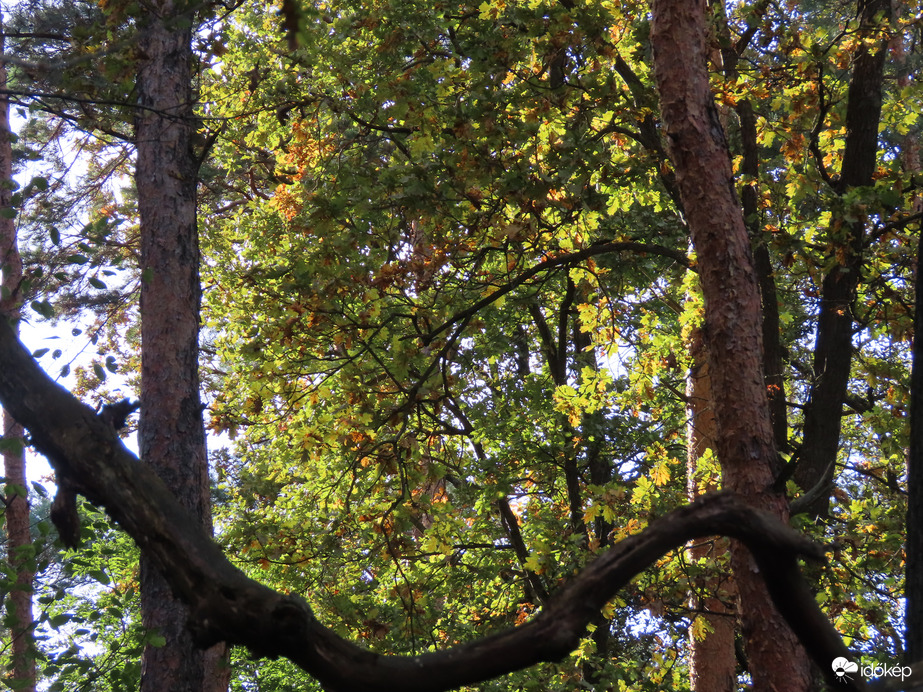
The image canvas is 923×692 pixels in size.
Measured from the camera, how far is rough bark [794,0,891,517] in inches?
254

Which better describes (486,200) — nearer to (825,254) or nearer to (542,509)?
(825,254)

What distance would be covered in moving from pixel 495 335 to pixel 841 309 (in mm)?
4266

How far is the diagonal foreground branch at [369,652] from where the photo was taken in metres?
2.14

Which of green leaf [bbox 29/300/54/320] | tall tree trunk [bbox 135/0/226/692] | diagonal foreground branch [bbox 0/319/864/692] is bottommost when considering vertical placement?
diagonal foreground branch [bbox 0/319/864/692]

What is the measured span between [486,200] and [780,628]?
4.13 meters

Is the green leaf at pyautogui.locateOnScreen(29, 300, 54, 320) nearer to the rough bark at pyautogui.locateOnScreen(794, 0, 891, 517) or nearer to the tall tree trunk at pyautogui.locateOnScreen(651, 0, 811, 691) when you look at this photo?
the tall tree trunk at pyautogui.locateOnScreen(651, 0, 811, 691)

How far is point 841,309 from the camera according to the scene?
21.7 ft

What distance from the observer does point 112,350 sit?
50.7 feet

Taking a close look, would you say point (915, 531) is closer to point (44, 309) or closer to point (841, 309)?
point (44, 309)

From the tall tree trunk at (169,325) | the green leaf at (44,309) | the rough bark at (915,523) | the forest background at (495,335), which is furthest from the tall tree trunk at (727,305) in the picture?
the green leaf at (44,309)

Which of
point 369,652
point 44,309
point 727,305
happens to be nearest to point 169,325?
point 44,309

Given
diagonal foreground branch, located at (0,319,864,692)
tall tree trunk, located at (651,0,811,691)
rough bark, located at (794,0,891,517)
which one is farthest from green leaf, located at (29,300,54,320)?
rough bark, located at (794,0,891,517)

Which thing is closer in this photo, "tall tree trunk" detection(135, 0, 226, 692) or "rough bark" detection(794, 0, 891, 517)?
"tall tree trunk" detection(135, 0, 226, 692)

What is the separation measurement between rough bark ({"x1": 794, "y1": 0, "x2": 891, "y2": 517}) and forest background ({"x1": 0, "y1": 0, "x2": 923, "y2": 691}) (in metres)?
0.02
